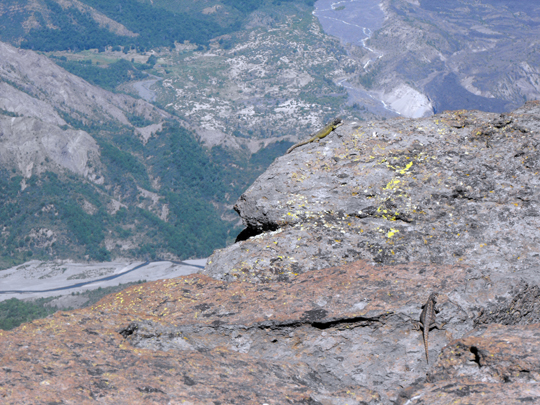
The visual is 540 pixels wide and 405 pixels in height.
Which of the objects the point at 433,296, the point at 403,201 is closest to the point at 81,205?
the point at 403,201

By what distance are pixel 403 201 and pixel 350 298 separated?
5.17 metres

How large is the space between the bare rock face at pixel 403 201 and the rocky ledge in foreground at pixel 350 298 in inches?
2.1

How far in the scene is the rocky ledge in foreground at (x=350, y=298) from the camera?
352 inches

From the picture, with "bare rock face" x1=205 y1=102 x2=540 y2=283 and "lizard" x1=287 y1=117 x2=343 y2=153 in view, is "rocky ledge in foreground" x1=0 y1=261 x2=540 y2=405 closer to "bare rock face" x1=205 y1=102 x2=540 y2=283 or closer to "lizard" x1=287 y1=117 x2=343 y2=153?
"bare rock face" x1=205 y1=102 x2=540 y2=283

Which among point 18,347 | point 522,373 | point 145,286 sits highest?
point 18,347

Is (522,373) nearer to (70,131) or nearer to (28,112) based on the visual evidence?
(70,131)

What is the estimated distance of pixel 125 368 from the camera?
356 inches

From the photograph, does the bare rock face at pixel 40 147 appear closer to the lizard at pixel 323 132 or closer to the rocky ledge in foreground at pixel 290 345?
the lizard at pixel 323 132

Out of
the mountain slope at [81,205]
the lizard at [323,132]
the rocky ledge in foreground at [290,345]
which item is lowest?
the mountain slope at [81,205]

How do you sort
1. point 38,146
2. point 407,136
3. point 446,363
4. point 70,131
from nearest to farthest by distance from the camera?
point 446,363
point 407,136
point 38,146
point 70,131

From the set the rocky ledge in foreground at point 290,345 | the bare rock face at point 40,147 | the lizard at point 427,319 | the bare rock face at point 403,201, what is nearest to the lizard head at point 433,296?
the lizard at point 427,319

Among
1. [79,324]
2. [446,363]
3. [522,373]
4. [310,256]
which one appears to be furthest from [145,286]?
[522,373]

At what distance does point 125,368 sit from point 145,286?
5232 millimetres

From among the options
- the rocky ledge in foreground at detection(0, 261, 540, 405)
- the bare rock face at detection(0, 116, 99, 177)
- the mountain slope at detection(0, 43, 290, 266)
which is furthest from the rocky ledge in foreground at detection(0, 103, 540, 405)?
the bare rock face at detection(0, 116, 99, 177)
